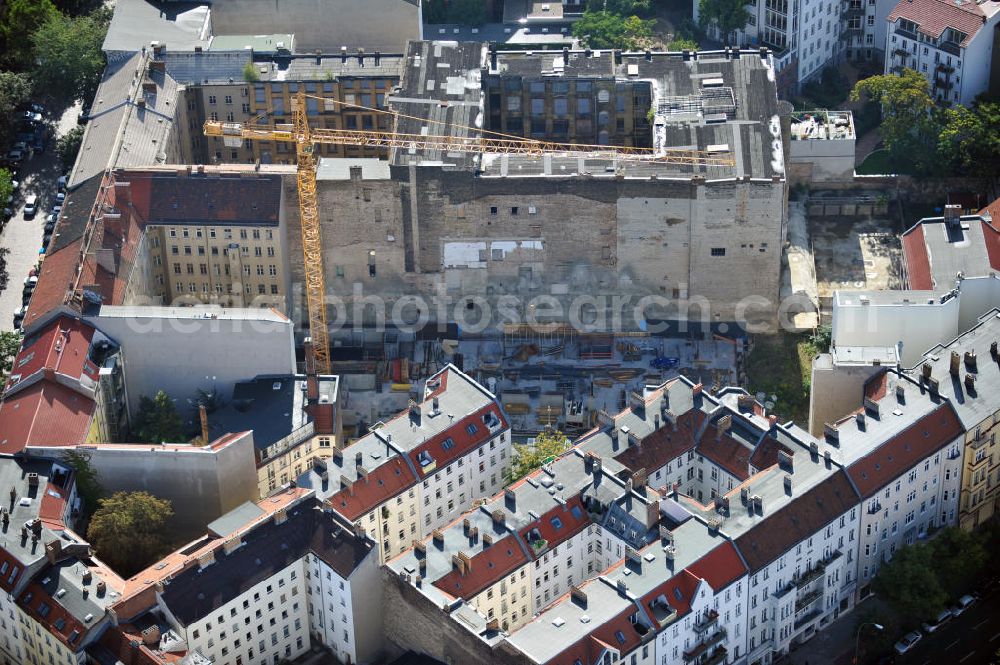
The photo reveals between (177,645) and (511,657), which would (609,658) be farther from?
(177,645)

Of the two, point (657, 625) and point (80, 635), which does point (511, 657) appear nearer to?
point (657, 625)

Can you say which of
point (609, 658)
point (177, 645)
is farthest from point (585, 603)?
point (177, 645)

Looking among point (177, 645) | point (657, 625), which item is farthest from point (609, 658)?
point (177, 645)

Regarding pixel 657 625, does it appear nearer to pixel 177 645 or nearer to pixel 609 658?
pixel 609 658

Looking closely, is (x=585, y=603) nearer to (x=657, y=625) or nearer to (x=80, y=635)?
(x=657, y=625)

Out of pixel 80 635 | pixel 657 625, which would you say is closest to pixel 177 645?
pixel 80 635
